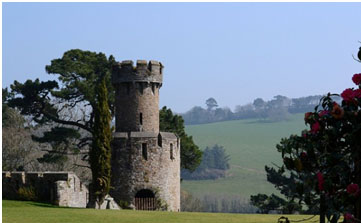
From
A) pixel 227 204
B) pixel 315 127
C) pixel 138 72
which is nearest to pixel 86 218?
pixel 315 127

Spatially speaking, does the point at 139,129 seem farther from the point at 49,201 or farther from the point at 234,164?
the point at 234,164

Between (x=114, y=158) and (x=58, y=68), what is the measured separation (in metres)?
15.6

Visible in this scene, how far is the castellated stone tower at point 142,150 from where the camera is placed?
42062 mm

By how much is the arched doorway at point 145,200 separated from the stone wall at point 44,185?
5772mm

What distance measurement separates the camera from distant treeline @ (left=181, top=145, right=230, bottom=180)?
14350cm

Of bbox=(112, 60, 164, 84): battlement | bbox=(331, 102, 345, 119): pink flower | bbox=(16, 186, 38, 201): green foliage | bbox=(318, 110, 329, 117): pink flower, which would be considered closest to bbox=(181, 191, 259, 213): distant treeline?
bbox=(112, 60, 164, 84): battlement

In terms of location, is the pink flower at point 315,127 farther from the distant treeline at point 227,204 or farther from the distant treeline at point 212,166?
the distant treeline at point 212,166

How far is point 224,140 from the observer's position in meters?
159

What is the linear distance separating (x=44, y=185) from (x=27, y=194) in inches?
36.3

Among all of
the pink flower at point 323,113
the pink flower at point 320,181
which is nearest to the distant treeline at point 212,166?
the pink flower at point 323,113

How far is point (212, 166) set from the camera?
150375 mm

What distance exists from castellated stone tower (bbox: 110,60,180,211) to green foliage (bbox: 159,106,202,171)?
10079mm

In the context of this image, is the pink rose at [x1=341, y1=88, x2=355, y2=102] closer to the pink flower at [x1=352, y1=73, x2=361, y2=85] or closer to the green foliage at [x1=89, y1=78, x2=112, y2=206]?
the pink flower at [x1=352, y1=73, x2=361, y2=85]

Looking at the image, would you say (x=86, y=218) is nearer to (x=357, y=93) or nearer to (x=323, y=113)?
(x=323, y=113)
